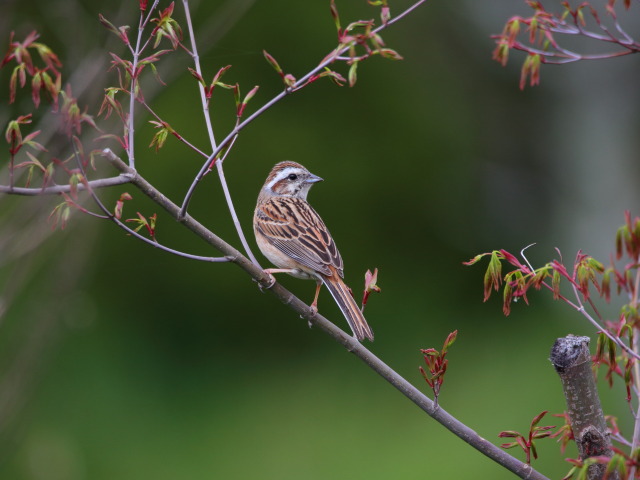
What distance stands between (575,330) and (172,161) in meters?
4.50

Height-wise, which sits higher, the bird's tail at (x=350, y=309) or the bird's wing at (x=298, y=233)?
the bird's wing at (x=298, y=233)

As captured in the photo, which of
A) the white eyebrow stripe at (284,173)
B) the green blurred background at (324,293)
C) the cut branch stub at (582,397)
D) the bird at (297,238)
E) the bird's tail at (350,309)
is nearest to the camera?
the cut branch stub at (582,397)

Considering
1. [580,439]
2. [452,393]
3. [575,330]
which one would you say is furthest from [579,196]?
[580,439]

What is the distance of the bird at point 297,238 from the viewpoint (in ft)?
15.2

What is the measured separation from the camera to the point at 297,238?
5.05 m

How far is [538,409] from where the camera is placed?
26.5ft

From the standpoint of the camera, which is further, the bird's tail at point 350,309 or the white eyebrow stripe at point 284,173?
the white eyebrow stripe at point 284,173

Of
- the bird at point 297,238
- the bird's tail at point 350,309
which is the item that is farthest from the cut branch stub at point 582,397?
the bird at point 297,238

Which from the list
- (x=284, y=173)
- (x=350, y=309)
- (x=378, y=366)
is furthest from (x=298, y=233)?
(x=378, y=366)

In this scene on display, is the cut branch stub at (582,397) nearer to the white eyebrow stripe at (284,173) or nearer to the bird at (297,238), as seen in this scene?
the bird at (297,238)

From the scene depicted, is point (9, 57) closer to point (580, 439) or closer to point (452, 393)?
point (580, 439)

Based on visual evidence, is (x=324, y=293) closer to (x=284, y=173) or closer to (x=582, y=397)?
(x=284, y=173)

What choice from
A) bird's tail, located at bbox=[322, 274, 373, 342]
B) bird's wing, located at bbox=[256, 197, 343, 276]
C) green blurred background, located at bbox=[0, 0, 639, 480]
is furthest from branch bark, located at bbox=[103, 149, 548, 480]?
green blurred background, located at bbox=[0, 0, 639, 480]

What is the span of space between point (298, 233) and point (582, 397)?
2.49 m
